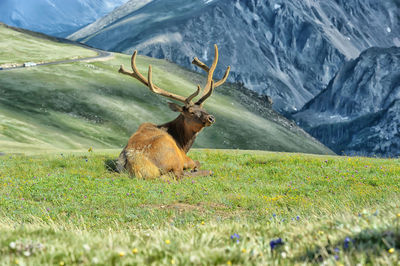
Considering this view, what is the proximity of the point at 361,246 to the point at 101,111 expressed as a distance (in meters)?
79.7

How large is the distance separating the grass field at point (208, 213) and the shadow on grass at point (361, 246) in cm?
1

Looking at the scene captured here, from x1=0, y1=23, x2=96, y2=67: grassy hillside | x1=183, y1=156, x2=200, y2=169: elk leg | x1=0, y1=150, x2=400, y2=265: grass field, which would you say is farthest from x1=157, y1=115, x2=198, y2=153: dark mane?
x1=0, y1=23, x2=96, y2=67: grassy hillside

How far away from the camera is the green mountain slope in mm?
60250

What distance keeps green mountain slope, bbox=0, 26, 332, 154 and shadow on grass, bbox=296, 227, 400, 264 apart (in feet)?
144

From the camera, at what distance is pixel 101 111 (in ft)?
269

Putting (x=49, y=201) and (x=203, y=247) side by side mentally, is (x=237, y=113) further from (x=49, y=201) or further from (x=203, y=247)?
(x=203, y=247)

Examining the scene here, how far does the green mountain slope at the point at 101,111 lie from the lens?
198 ft

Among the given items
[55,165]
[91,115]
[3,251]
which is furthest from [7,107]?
[3,251]

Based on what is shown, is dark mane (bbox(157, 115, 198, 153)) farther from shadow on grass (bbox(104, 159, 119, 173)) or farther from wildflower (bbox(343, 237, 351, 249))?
wildflower (bbox(343, 237, 351, 249))

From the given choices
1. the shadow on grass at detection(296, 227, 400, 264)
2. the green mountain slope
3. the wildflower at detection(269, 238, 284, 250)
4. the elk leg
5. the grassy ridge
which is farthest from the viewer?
the green mountain slope

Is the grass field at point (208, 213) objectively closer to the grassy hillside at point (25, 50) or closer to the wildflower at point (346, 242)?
the wildflower at point (346, 242)

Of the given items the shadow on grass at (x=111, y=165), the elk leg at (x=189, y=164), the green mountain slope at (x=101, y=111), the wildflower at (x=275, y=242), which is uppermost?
the wildflower at (x=275, y=242)

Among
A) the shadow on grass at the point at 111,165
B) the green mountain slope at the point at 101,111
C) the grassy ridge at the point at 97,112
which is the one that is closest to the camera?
the shadow on grass at the point at 111,165

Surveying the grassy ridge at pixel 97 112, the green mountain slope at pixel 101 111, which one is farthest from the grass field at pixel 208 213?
the grassy ridge at pixel 97 112
